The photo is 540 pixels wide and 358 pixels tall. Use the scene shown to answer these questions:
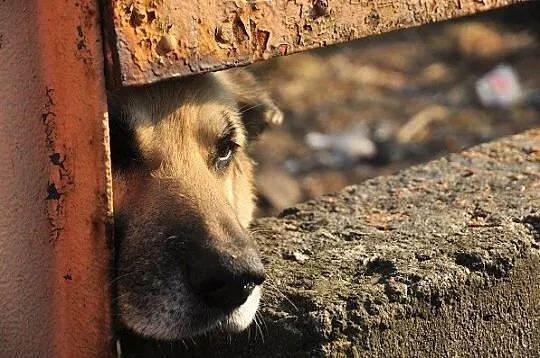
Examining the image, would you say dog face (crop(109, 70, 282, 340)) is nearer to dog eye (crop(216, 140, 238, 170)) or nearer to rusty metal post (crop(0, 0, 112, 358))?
dog eye (crop(216, 140, 238, 170))

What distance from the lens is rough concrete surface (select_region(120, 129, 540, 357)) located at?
2.94 metres

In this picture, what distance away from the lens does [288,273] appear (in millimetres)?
3217

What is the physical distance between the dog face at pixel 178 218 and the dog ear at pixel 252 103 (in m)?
0.44

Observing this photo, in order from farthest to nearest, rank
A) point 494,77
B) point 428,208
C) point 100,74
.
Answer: point 494,77 → point 428,208 → point 100,74

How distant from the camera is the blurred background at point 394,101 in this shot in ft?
24.5

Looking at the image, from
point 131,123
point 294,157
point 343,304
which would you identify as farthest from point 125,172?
point 294,157

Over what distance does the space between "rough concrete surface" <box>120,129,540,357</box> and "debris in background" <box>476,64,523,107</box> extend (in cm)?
448

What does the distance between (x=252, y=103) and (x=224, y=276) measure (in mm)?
1418

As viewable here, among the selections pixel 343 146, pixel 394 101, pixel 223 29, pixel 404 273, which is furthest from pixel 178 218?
pixel 394 101

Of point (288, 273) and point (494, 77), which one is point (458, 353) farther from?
point (494, 77)

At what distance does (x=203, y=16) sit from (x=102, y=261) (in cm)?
67

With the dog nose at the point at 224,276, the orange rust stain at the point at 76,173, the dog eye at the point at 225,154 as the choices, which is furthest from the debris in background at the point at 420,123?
the orange rust stain at the point at 76,173

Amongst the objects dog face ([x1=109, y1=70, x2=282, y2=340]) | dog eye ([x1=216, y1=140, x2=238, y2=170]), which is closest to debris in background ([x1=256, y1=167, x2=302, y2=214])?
dog eye ([x1=216, y1=140, x2=238, y2=170])

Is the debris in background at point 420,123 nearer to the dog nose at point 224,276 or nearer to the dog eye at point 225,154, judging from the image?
the dog eye at point 225,154
